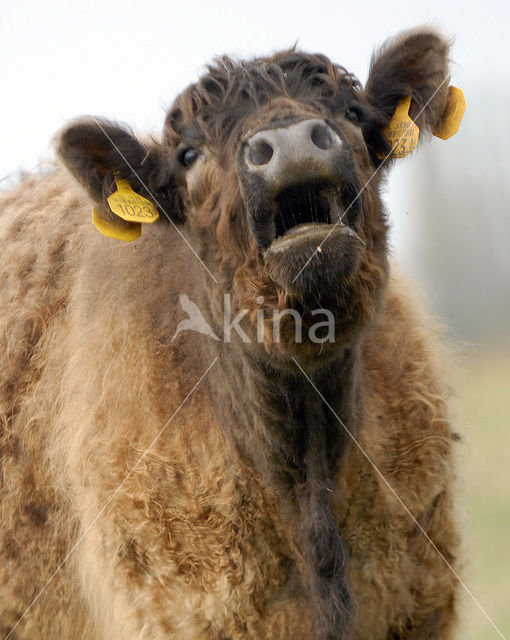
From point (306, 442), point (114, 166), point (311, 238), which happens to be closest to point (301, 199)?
point (311, 238)

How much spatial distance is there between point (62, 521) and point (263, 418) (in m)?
1.52

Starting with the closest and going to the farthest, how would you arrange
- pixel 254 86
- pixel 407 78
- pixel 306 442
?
pixel 254 86 → pixel 306 442 → pixel 407 78

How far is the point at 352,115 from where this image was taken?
3.94m

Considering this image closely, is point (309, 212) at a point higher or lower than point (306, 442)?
higher

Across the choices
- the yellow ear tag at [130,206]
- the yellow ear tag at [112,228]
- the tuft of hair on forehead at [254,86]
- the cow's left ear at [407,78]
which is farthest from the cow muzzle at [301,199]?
the yellow ear tag at [112,228]

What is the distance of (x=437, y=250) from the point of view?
30.4 ft

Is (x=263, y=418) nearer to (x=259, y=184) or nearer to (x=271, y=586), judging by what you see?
(x=271, y=586)

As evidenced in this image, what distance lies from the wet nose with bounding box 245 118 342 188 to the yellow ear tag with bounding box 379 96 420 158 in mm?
1096

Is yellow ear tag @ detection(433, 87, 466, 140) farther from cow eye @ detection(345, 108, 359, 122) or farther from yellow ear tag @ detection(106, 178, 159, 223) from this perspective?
yellow ear tag @ detection(106, 178, 159, 223)

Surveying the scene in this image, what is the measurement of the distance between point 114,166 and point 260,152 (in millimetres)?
1380

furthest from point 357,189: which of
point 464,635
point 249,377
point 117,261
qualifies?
point 464,635

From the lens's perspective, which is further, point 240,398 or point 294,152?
point 240,398

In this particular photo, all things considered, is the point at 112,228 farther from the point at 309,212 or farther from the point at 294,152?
the point at 294,152

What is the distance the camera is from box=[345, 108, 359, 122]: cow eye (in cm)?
391
